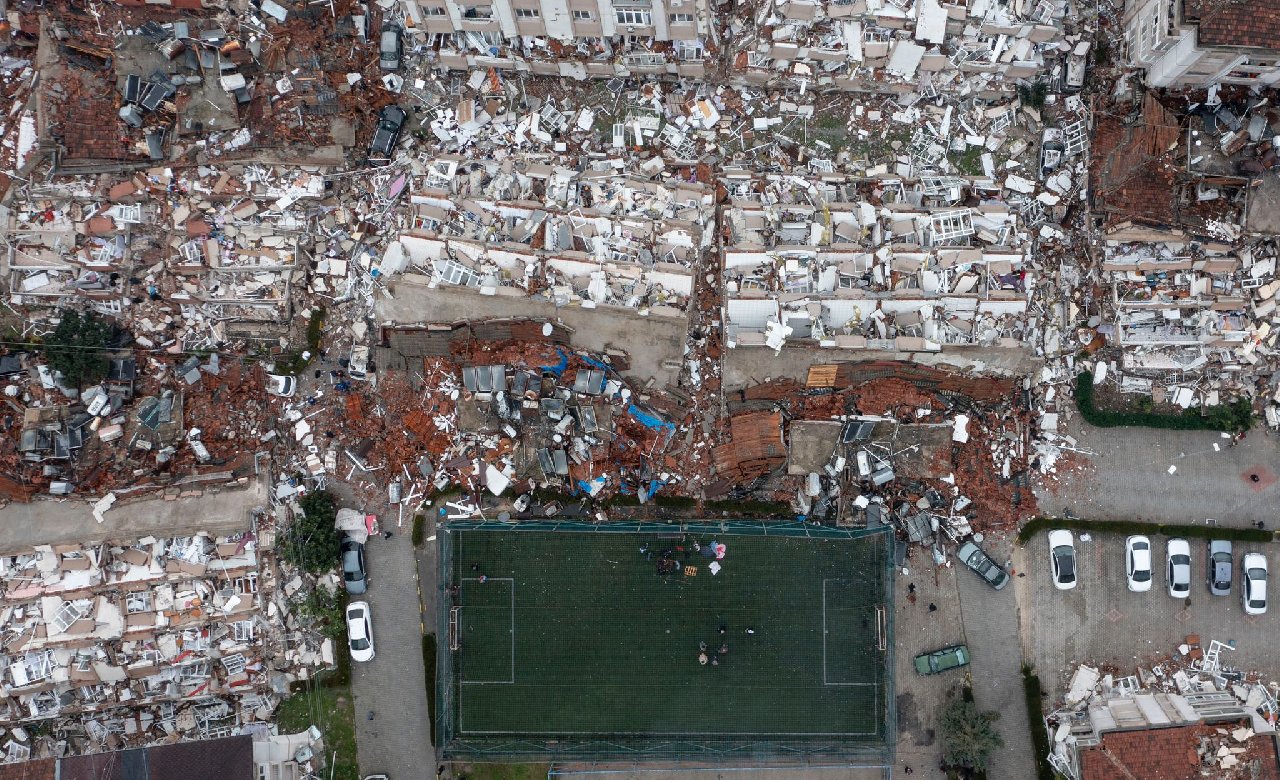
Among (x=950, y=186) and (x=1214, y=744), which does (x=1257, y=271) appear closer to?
(x=950, y=186)

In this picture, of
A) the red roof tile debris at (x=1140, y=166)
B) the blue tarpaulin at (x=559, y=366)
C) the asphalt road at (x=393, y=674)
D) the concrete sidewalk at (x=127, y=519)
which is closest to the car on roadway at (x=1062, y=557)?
the red roof tile debris at (x=1140, y=166)

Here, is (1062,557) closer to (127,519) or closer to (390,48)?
(390,48)

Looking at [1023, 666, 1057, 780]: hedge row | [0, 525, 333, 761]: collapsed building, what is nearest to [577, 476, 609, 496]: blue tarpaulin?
[0, 525, 333, 761]: collapsed building

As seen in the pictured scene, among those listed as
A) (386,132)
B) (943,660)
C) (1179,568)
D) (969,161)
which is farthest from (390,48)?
(1179,568)

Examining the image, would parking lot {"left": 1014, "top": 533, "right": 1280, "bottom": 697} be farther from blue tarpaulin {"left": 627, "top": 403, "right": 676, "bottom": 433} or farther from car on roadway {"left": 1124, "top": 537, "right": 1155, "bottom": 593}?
blue tarpaulin {"left": 627, "top": 403, "right": 676, "bottom": 433}

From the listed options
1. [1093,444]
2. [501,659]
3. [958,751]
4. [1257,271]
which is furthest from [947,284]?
[501,659]

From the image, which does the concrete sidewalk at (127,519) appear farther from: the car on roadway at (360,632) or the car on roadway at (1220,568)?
the car on roadway at (1220,568)
